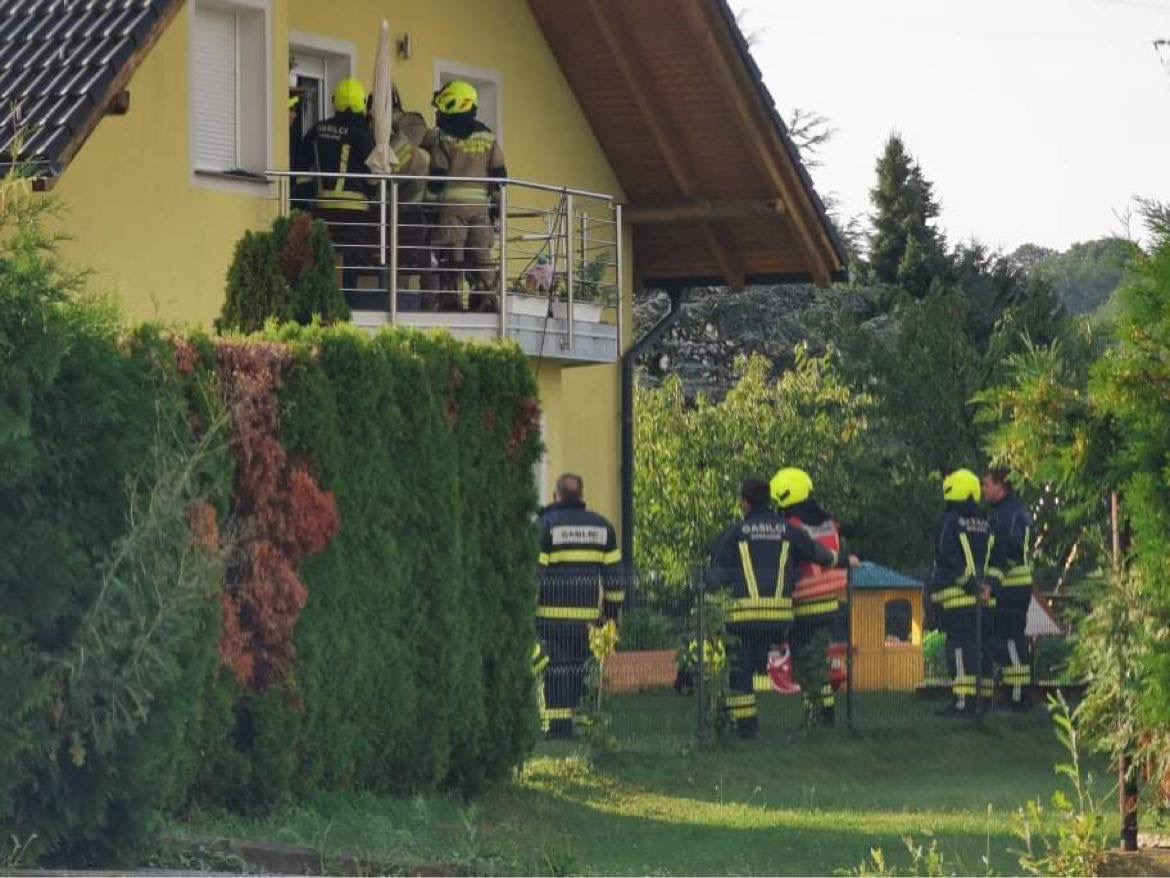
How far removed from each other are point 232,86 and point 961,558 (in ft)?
23.8

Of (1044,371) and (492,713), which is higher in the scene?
(1044,371)

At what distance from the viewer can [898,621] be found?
2453cm

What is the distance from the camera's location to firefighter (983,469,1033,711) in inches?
762

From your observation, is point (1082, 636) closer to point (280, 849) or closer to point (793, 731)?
point (280, 849)

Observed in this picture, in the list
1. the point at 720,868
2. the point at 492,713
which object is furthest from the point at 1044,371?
the point at 492,713

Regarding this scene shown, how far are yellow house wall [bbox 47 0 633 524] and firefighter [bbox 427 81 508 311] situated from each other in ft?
4.81

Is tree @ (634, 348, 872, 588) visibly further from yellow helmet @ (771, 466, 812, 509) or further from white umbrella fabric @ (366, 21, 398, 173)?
white umbrella fabric @ (366, 21, 398, 173)

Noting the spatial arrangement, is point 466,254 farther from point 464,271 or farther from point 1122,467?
point 1122,467

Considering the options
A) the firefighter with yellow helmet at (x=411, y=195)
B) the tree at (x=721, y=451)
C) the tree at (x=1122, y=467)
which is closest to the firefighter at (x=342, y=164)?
the firefighter with yellow helmet at (x=411, y=195)

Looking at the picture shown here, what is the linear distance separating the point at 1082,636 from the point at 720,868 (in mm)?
2173

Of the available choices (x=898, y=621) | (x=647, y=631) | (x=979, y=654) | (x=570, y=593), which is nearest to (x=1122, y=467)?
(x=570, y=593)

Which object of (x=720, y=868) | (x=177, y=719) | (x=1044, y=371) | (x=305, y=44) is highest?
(x=305, y=44)

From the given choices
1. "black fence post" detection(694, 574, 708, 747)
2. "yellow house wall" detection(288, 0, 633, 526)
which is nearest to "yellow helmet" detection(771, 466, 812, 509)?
"black fence post" detection(694, 574, 708, 747)

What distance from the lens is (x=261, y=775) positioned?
11523 millimetres
